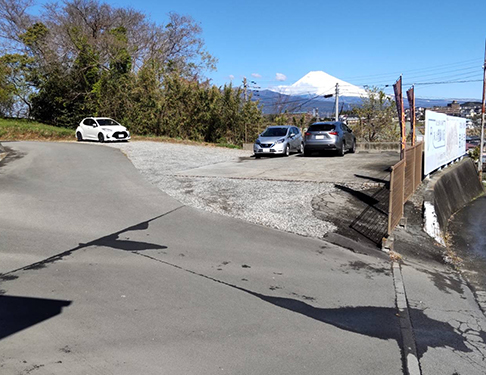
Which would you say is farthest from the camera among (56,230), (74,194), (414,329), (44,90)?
(44,90)

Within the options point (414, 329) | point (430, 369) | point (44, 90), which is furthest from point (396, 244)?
point (44, 90)

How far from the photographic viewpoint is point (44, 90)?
38.4 metres

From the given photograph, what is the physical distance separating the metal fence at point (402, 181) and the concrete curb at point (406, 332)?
2386mm

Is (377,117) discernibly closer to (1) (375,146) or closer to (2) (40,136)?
(1) (375,146)

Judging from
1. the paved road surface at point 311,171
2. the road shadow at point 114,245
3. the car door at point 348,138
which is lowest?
the road shadow at point 114,245

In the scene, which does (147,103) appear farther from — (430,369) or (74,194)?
(430,369)

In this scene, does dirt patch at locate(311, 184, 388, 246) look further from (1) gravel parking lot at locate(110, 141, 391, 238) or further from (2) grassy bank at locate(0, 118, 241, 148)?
(2) grassy bank at locate(0, 118, 241, 148)

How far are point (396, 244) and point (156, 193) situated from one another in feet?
19.9

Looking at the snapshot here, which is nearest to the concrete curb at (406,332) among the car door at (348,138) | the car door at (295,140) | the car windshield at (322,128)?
the car windshield at (322,128)

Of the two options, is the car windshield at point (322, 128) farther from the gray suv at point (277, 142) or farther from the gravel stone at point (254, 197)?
the gravel stone at point (254, 197)

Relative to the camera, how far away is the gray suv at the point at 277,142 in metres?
21.0

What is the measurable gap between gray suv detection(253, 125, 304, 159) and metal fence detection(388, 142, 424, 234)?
752 centimetres

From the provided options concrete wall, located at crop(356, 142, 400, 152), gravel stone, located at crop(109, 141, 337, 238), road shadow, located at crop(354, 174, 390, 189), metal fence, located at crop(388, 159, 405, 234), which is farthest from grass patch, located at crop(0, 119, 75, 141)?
metal fence, located at crop(388, 159, 405, 234)

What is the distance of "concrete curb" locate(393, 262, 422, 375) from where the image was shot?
409 cm
